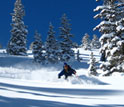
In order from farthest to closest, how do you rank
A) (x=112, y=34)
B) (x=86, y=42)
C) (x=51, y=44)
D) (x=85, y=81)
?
1. (x=86, y=42)
2. (x=51, y=44)
3. (x=112, y=34)
4. (x=85, y=81)

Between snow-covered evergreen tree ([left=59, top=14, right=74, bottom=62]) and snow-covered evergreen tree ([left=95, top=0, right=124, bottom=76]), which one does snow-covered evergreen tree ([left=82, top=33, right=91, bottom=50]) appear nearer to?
snow-covered evergreen tree ([left=59, top=14, right=74, bottom=62])

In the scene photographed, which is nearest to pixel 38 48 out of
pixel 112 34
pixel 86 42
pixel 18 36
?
pixel 18 36

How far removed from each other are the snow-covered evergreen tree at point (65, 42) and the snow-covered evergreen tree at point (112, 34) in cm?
1918

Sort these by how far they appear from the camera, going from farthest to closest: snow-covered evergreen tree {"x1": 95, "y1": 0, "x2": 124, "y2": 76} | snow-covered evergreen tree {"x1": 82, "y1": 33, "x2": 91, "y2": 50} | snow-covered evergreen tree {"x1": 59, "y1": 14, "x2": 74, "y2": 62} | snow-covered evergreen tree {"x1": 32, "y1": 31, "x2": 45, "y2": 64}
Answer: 1. snow-covered evergreen tree {"x1": 82, "y1": 33, "x2": 91, "y2": 50}
2. snow-covered evergreen tree {"x1": 32, "y1": 31, "x2": 45, "y2": 64}
3. snow-covered evergreen tree {"x1": 59, "y1": 14, "x2": 74, "y2": 62}
4. snow-covered evergreen tree {"x1": 95, "y1": 0, "x2": 124, "y2": 76}

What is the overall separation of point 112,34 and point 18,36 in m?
25.8

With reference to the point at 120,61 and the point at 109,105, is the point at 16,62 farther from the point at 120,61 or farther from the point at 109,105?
the point at 109,105

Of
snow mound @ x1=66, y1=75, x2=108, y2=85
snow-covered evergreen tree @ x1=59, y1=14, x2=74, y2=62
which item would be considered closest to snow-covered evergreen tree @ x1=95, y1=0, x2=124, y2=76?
snow mound @ x1=66, y1=75, x2=108, y2=85

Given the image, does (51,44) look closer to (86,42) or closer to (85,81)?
(85,81)

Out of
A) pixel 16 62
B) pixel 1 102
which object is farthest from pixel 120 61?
pixel 16 62

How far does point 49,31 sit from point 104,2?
2397 centimetres

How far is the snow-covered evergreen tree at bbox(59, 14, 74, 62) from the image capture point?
37031 mm

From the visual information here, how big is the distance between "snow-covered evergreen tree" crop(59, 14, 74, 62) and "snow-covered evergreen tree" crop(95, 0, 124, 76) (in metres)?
19.2

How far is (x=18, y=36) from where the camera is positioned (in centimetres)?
3841

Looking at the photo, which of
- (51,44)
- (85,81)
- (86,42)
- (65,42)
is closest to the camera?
(85,81)
